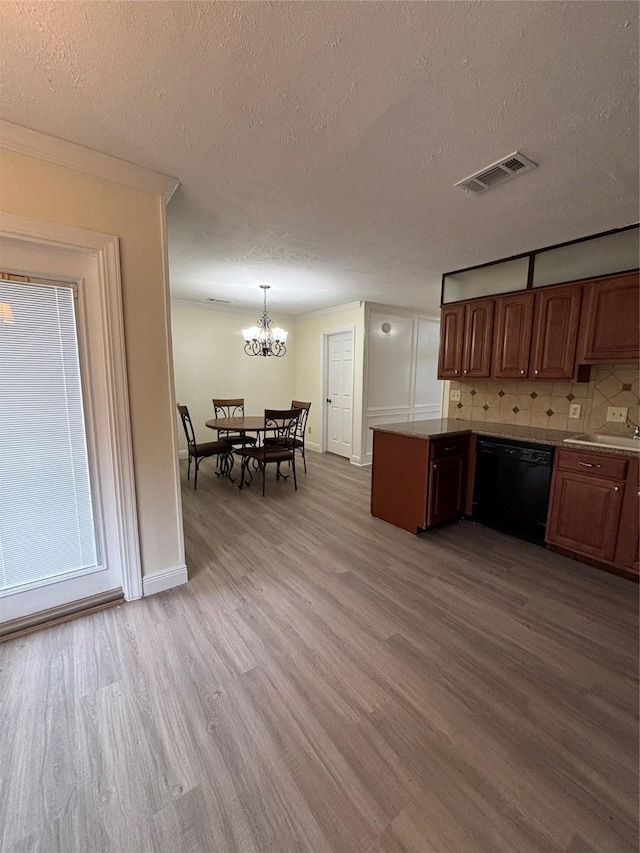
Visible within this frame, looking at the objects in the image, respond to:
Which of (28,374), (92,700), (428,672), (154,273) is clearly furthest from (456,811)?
(154,273)

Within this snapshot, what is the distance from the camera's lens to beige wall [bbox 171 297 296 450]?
17.3ft

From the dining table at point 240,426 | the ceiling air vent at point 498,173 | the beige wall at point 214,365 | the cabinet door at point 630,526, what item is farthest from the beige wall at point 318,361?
the cabinet door at point 630,526

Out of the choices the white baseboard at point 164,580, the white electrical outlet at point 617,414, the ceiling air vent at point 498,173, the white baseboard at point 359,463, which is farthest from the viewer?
the white baseboard at point 359,463

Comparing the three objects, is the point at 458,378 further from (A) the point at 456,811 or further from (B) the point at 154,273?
(A) the point at 456,811

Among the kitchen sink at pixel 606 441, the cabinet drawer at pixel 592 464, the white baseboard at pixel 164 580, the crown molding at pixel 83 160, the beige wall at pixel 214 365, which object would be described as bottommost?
the white baseboard at pixel 164 580

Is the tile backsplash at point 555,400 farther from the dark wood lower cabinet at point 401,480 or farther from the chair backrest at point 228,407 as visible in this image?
the chair backrest at point 228,407

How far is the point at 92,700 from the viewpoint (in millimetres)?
1475

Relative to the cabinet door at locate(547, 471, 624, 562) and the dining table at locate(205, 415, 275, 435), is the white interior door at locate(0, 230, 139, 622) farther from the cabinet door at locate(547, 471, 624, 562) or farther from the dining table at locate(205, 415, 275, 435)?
the cabinet door at locate(547, 471, 624, 562)

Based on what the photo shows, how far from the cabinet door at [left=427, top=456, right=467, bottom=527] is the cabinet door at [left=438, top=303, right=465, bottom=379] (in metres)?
0.96

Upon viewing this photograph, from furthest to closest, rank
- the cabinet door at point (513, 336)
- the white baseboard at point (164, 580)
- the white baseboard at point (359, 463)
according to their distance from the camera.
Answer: the white baseboard at point (359, 463) → the cabinet door at point (513, 336) → the white baseboard at point (164, 580)

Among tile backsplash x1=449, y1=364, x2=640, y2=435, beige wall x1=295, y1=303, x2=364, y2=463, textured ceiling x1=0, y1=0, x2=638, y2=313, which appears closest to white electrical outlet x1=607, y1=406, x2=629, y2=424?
tile backsplash x1=449, y1=364, x2=640, y2=435

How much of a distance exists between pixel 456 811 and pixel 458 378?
3.20 meters

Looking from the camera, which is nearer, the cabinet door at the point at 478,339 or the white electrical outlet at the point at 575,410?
the white electrical outlet at the point at 575,410

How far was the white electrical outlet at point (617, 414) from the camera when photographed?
106 inches
